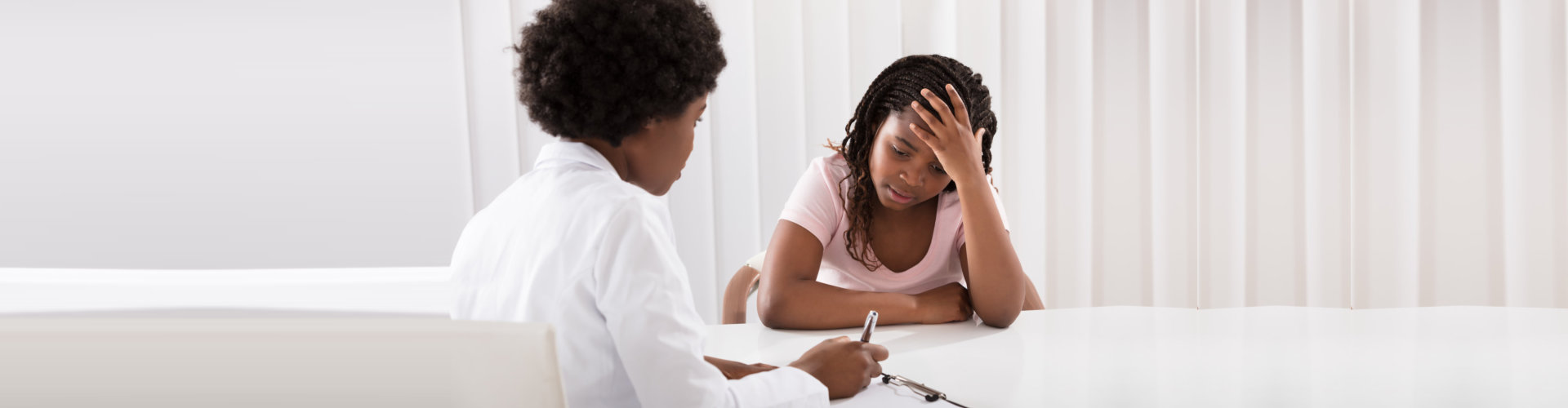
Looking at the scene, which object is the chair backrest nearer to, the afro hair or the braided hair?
the afro hair

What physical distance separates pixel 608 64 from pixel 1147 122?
2.40 metres

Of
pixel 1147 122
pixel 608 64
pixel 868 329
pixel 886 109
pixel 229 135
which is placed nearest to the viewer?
pixel 608 64

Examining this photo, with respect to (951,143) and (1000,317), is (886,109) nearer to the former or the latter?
(951,143)

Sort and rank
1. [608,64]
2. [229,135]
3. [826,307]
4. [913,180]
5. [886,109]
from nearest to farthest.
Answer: [608,64] < [826,307] < [913,180] < [886,109] < [229,135]

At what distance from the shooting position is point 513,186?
0.90 meters

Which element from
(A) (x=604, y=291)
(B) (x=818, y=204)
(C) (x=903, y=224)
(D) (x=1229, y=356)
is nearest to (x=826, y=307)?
(B) (x=818, y=204)

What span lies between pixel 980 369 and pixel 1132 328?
1.17ft

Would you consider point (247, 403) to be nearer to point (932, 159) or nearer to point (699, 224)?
point (932, 159)

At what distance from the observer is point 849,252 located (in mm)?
1682

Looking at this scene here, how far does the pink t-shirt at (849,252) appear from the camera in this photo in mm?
1614

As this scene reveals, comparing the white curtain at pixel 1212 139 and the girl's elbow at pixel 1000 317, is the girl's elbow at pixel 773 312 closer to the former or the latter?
the girl's elbow at pixel 1000 317

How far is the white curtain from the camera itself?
2820 millimetres

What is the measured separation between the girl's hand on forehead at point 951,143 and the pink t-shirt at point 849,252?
0.13m

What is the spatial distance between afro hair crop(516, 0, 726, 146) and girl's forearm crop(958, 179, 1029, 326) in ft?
2.22
